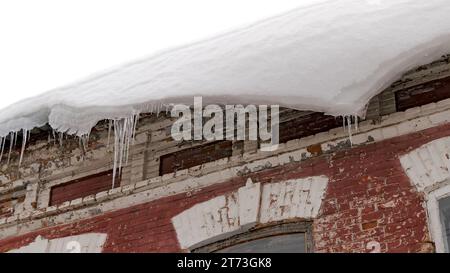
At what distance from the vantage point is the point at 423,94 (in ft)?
24.0

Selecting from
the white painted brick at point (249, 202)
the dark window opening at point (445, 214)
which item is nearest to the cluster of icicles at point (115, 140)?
the white painted brick at point (249, 202)

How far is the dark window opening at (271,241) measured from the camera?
710 cm

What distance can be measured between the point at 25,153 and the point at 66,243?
1255 mm

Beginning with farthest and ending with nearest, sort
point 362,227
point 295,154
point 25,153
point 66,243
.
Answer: point 25,153 < point 66,243 < point 295,154 < point 362,227

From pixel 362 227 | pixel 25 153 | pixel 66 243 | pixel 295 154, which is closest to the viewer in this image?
pixel 362 227

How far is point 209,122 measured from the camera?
7844 millimetres

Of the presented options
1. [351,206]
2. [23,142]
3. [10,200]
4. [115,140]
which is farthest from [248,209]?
[10,200]

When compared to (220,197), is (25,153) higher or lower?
higher

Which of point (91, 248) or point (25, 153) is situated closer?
point (91, 248)

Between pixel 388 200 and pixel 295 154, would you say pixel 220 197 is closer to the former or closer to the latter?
pixel 295 154

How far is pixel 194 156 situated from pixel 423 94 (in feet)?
6.86

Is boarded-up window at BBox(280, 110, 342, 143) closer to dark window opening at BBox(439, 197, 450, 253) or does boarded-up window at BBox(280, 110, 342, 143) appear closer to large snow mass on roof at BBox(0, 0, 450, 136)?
large snow mass on roof at BBox(0, 0, 450, 136)

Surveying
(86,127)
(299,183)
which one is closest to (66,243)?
(86,127)

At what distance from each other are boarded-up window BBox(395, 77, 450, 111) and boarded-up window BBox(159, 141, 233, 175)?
1550 mm
